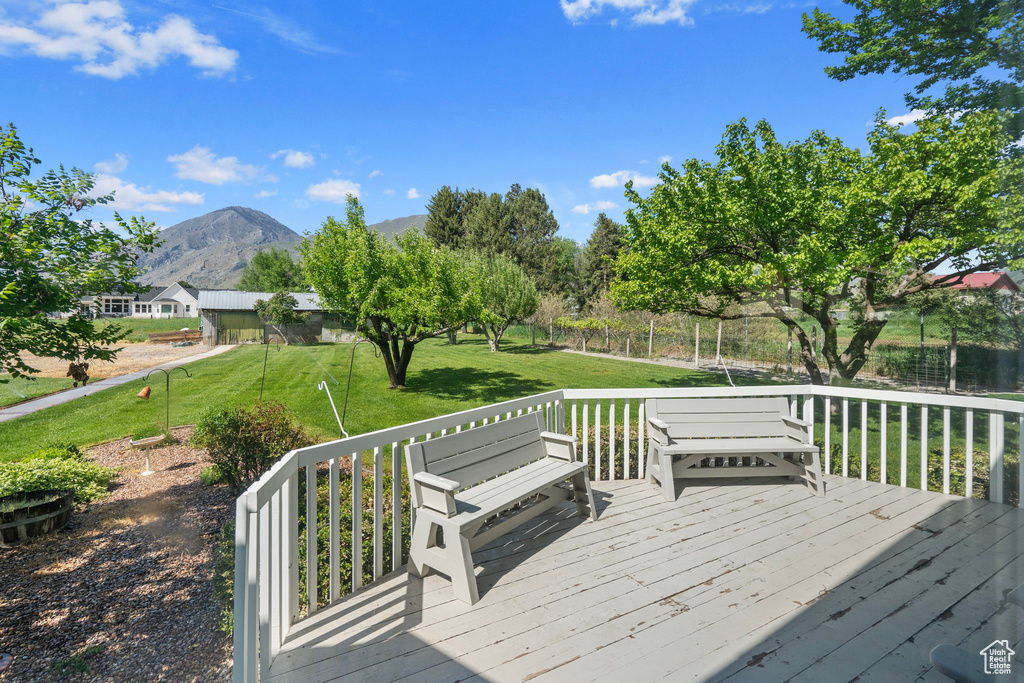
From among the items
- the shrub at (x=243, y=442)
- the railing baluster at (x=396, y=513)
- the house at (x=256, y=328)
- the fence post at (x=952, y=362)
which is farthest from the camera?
the house at (x=256, y=328)

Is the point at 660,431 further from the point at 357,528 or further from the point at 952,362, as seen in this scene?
the point at 952,362

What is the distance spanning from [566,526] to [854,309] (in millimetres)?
10359

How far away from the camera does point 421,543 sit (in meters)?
2.46

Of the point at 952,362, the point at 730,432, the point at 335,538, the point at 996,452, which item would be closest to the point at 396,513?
the point at 335,538

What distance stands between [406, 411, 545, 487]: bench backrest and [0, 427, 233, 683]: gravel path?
182 centimetres

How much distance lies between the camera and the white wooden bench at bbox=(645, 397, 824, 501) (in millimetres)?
3748

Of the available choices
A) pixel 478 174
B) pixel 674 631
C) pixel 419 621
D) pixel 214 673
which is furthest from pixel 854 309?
pixel 478 174

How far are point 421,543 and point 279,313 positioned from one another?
1092 cm

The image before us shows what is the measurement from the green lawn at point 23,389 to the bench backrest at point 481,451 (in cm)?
574

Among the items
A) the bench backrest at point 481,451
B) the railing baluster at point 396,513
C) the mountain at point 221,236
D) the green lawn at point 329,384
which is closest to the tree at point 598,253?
the mountain at point 221,236

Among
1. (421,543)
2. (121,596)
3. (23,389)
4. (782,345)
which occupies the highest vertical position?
(23,389)

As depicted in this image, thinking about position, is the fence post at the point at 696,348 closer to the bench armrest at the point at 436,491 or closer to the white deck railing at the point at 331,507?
the white deck railing at the point at 331,507

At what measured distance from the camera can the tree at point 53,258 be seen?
12.6 feet

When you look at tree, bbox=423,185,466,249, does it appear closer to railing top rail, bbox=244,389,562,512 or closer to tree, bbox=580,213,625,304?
tree, bbox=580,213,625,304
